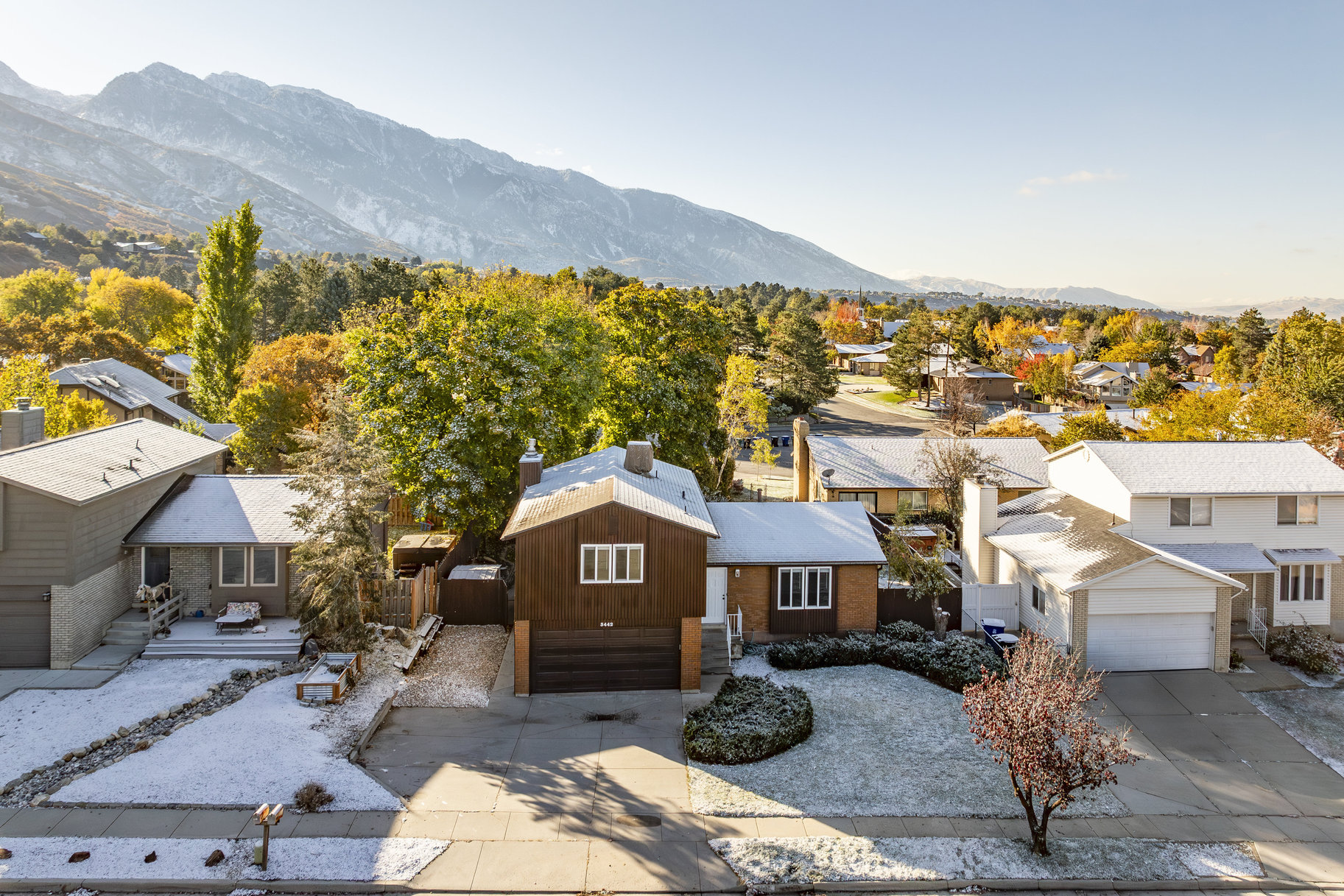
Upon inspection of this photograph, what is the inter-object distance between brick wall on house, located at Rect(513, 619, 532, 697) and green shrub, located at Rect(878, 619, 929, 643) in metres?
12.2

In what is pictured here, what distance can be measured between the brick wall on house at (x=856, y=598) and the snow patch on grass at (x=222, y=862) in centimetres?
1562

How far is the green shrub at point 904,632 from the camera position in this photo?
25.7 meters

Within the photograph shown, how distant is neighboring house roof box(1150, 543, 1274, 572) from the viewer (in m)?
26.9

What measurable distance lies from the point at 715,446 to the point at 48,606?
97.1 ft

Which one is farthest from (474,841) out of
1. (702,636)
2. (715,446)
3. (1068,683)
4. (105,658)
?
(715,446)

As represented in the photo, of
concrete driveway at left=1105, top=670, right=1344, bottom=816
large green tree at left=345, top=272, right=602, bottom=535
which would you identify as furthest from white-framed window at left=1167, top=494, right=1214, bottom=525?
large green tree at left=345, top=272, right=602, bottom=535

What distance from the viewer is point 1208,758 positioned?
19.2m

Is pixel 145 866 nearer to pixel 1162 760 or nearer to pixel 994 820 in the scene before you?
pixel 994 820

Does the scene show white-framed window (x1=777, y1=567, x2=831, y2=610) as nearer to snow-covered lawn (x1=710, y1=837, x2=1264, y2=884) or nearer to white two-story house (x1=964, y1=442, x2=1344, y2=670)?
white two-story house (x1=964, y1=442, x2=1344, y2=670)

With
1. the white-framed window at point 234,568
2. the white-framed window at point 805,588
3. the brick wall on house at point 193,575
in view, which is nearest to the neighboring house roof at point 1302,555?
the white-framed window at point 805,588

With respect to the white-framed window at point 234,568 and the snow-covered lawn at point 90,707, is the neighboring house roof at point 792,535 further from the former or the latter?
the white-framed window at point 234,568

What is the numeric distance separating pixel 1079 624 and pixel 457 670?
20210 mm

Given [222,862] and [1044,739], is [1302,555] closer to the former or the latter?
[1044,739]

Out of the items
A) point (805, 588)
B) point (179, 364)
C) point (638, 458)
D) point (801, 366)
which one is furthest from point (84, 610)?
point (801, 366)
